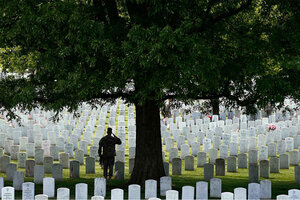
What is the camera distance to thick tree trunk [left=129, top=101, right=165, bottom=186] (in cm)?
1498

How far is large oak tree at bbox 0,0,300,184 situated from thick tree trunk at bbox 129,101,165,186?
1.11m

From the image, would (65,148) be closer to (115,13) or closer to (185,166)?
(185,166)

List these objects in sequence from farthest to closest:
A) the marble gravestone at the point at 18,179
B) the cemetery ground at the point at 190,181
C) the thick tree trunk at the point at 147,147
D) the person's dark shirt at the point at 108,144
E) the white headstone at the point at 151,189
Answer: the person's dark shirt at the point at 108,144
the thick tree trunk at the point at 147,147
the cemetery ground at the point at 190,181
the marble gravestone at the point at 18,179
the white headstone at the point at 151,189

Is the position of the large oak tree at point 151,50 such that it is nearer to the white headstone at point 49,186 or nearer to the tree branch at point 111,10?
the tree branch at point 111,10

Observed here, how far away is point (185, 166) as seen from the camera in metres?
18.1

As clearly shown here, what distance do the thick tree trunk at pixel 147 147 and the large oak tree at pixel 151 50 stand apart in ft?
3.63

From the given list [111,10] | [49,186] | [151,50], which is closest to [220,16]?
[111,10]

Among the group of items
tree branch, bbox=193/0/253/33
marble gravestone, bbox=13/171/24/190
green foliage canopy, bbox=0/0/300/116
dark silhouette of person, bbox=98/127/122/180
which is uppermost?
tree branch, bbox=193/0/253/33

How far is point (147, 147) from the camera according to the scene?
15.0m

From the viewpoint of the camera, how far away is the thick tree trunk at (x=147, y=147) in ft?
49.1

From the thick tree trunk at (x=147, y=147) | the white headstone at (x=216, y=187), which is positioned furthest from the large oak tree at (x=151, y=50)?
the white headstone at (x=216, y=187)

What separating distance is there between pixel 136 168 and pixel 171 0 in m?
5.00

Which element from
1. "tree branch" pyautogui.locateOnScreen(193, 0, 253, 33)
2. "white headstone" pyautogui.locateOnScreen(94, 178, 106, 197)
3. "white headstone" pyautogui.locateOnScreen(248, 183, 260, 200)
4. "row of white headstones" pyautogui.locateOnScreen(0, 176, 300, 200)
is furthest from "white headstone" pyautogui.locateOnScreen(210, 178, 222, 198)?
"tree branch" pyautogui.locateOnScreen(193, 0, 253, 33)

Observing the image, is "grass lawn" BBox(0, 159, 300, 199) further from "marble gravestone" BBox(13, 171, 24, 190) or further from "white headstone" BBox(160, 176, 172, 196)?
"white headstone" BBox(160, 176, 172, 196)
